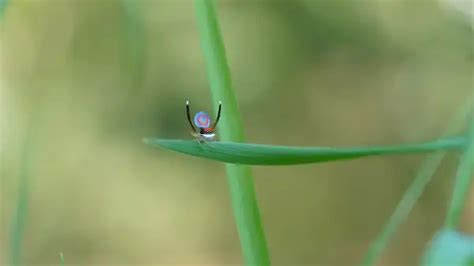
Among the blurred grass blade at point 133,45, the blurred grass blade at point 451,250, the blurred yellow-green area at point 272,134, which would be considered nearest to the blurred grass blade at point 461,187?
the blurred grass blade at point 451,250

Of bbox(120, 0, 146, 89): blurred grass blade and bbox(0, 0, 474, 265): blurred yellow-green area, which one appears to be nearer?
bbox(120, 0, 146, 89): blurred grass blade

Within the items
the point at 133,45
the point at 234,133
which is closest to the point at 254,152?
the point at 234,133

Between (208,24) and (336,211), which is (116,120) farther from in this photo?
(208,24)

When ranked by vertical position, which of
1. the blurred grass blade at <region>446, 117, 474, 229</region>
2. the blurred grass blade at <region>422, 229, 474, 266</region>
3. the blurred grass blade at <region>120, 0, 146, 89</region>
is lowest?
the blurred grass blade at <region>422, 229, 474, 266</region>

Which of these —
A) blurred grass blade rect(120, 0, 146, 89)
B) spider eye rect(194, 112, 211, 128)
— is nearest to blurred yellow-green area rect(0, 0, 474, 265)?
blurred grass blade rect(120, 0, 146, 89)

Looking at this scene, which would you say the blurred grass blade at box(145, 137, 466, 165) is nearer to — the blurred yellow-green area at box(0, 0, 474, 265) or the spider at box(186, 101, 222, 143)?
the spider at box(186, 101, 222, 143)

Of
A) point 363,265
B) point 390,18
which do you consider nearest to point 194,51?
point 390,18

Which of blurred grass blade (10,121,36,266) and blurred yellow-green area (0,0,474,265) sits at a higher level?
blurred yellow-green area (0,0,474,265)

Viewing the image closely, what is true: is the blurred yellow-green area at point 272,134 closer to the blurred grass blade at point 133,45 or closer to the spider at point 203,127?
the blurred grass blade at point 133,45
